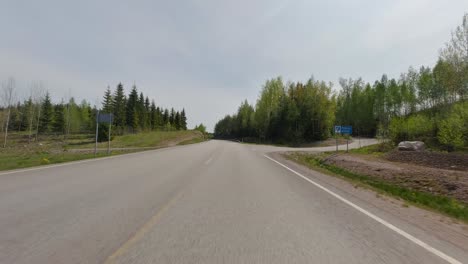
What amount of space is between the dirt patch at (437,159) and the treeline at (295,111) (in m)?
32.8

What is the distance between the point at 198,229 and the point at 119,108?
72450mm

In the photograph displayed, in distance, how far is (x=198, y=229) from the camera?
12.0 ft

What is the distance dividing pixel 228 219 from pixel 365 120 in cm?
7001

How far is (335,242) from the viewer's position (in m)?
3.33

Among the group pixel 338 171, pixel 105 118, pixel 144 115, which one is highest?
pixel 144 115

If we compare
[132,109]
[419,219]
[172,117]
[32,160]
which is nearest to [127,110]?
[132,109]

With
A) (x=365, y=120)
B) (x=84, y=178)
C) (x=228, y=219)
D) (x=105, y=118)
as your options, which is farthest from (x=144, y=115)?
(x=228, y=219)

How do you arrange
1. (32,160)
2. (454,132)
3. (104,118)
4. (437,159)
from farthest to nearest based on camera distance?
(104,118) → (454,132) → (437,159) → (32,160)

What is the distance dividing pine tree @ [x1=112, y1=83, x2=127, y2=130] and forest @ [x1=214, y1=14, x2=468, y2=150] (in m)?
40.9

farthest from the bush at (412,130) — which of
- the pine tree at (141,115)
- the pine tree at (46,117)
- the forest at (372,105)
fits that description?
the pine tree at (46,117)

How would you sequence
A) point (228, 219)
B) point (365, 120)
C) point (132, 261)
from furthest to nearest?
1. point (365, 120)
2. point (228, 219)
3. point (132, 261)

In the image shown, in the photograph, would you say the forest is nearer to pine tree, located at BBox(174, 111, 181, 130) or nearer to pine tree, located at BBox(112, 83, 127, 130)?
pine tree, located at BBox(112, 83, 127, 130)

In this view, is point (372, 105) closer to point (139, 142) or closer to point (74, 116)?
point (139, 142)

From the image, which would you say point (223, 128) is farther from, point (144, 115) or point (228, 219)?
point (228, 219)
